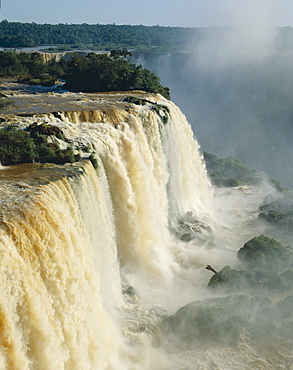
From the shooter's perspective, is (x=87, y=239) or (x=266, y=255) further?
(x=266, y=255)

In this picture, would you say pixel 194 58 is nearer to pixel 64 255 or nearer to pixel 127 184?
pixel 127 184

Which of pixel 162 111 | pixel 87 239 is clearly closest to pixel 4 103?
pixel 162 111

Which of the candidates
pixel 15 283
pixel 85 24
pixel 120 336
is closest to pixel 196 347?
pixel 120 336

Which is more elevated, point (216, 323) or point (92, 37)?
point (92, 37)

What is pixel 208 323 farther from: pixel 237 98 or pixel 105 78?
pixel 237 98

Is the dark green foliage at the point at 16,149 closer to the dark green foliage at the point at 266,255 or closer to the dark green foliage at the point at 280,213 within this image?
the dark green foliage at the point at 266,255
